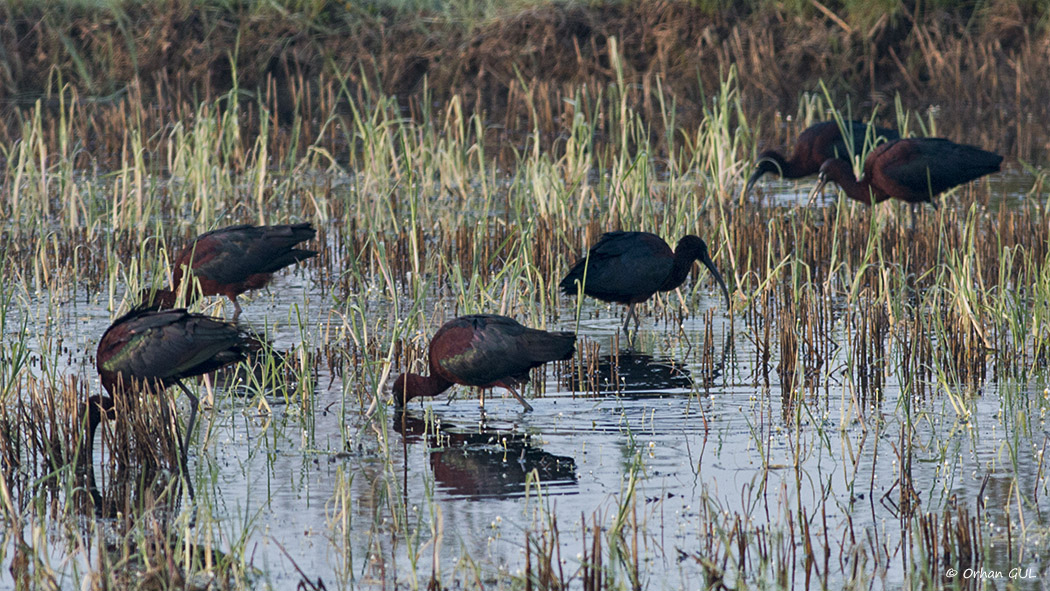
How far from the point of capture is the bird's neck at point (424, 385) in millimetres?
6227

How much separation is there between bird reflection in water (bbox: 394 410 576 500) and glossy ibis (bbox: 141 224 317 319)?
80.3 inches

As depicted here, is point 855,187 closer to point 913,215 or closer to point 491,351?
point 913,215

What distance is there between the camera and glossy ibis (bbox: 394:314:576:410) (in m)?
6.02

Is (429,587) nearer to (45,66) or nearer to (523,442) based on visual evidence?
(523,442)

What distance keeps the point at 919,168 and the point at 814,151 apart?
62.6 inches

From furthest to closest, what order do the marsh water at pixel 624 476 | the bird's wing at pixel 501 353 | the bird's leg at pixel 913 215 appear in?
the bird's leg at pixel 913 215 → the bird's wing at pixel 501 353 → the marsh water at pixel 624 476

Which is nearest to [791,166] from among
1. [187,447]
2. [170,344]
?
[170,344]

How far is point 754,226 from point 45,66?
12.0m

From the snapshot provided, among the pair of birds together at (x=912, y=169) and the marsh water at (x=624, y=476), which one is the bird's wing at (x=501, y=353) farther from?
the pair of birds together at (x=912, y=169)

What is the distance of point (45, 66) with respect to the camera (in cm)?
1855

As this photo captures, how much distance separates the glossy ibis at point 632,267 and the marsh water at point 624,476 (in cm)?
28

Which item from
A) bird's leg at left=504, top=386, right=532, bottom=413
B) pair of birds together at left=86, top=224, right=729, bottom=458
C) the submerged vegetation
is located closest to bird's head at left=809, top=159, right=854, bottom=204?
the submerged vegetation

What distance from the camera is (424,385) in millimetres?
6238

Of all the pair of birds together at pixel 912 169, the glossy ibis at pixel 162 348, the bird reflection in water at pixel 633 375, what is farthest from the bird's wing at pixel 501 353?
the pair of birds together at pixel 912 169
